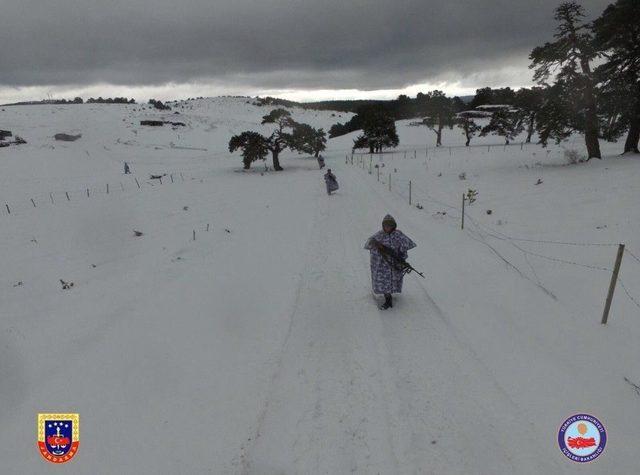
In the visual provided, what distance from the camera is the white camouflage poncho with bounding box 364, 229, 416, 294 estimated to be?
23.2 ft

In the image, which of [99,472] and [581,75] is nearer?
[99,472]

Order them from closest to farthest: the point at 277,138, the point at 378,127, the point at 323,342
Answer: the point at 323,342
the point at 277,138
the point at 378,127

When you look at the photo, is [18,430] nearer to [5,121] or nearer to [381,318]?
[381,318]

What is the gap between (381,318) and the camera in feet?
22.2

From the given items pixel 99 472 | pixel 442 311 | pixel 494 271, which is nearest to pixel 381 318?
pixel 442 311

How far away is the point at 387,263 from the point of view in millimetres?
7062

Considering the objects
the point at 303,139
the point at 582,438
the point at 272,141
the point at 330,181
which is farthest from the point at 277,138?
the point at 582,438

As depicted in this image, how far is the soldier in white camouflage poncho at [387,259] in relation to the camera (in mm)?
7043

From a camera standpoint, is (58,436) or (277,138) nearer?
(58,436)

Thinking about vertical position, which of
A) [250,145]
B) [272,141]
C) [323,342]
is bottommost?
[323,342]

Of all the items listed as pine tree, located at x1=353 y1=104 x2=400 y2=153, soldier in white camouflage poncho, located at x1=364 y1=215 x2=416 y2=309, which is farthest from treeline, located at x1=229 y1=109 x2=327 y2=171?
soldier in white camouflage poncho, located at x1=364 y1=215 x2=416 y2=309

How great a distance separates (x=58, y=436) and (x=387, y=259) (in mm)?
5480

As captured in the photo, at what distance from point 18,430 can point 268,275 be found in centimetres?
548

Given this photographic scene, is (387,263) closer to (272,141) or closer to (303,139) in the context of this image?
(272,141)
